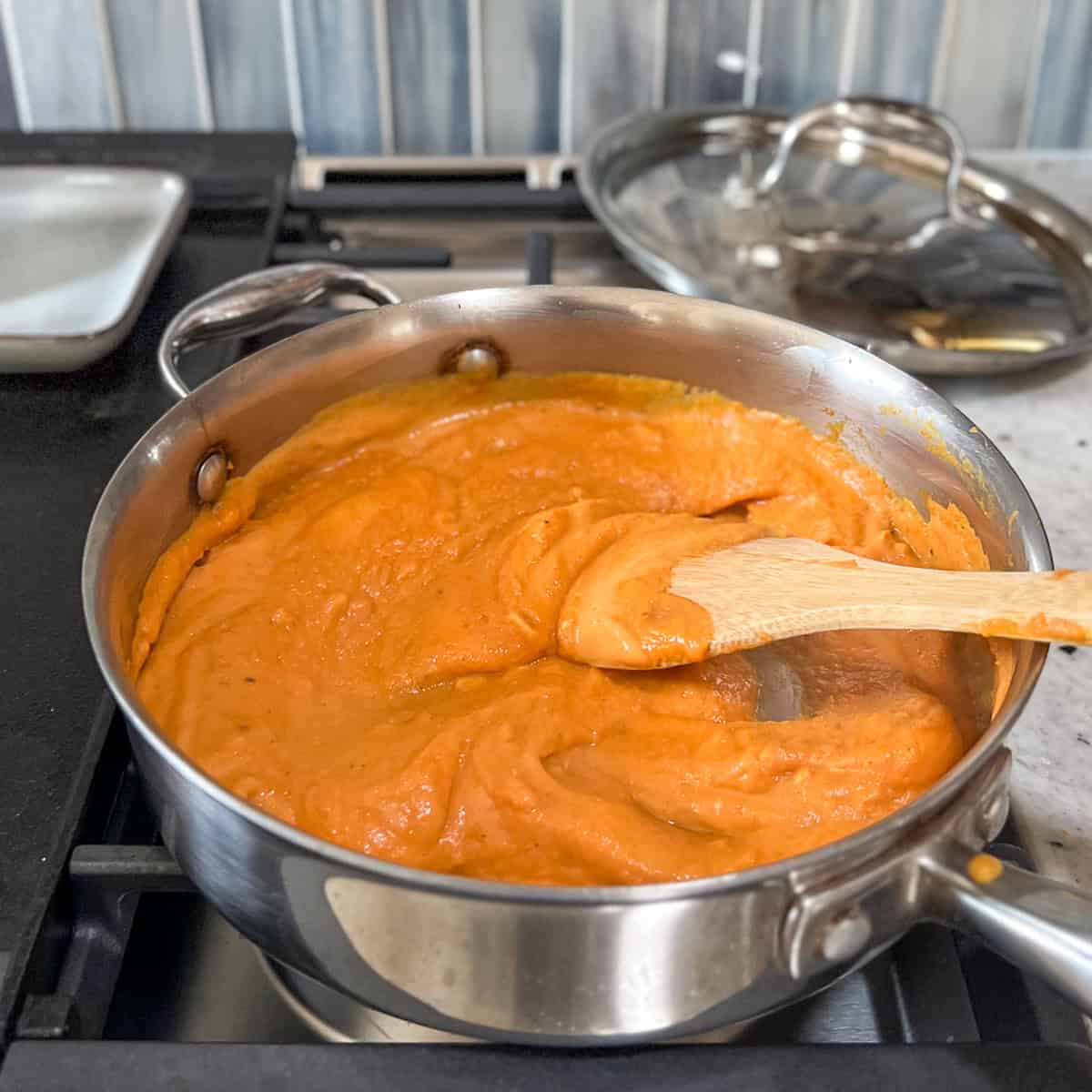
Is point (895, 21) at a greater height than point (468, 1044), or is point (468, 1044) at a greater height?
point (895, 21)

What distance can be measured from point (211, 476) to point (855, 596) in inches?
16.2

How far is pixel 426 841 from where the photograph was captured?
0.64 meters

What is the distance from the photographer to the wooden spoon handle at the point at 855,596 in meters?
0.62

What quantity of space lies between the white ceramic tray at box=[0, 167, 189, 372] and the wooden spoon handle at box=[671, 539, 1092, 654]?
555 mm

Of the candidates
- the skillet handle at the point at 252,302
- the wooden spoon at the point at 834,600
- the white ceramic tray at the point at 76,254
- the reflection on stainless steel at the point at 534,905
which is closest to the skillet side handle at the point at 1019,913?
the reflection on stainless steel at the point at 534,905

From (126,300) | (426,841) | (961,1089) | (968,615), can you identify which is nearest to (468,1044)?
(426,841)

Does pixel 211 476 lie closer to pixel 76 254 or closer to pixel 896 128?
pixel 76 254

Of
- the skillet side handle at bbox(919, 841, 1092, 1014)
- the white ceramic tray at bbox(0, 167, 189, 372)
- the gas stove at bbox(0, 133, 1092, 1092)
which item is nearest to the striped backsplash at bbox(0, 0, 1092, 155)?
the white ceramic tray at bbox(0, 167, 189, 372)

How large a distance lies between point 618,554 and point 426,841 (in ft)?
0.78

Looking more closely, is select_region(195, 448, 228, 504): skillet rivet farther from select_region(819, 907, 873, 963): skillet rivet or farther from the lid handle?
the lid handle

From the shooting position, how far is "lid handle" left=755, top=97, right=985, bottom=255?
1193 millimetres

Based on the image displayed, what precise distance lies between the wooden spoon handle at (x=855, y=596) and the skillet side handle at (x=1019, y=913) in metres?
0.14

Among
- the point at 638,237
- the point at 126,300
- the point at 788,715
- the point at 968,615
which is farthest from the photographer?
the point at 638,237

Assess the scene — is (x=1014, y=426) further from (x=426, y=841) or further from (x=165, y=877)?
(x=165, y=877)
